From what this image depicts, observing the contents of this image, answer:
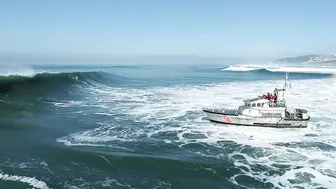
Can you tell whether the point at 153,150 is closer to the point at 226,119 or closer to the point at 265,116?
the point at 226,119

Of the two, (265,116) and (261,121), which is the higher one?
(265,116)

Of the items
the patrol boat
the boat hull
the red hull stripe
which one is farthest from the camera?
the red hull stripe

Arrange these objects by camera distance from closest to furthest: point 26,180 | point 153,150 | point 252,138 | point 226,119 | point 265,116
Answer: point 26,180 < point 153,150 < point 252,138 < point 265,116 < point 226,119

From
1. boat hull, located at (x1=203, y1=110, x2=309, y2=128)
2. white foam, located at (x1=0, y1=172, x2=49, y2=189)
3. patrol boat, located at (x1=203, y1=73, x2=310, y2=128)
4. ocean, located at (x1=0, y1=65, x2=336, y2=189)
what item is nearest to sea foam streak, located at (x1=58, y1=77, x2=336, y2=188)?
ocean, located at (x1=0, y1=65, x2=336, y2=189)

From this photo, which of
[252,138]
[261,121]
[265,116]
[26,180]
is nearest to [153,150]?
[252,138]

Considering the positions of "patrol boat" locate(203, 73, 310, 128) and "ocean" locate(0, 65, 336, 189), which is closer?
"ocean" locate(0, 65, 336, 189)

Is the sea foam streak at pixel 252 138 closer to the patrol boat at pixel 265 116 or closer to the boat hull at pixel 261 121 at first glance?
the boat hull at pixel 261 121

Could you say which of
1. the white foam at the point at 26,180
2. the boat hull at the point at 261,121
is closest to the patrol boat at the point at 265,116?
the boat hull at the point at 261,121

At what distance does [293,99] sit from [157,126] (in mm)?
26187

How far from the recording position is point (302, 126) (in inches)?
1212

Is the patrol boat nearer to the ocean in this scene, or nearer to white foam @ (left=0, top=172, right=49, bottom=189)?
the ocean

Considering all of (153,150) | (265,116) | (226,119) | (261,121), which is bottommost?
(153,150)

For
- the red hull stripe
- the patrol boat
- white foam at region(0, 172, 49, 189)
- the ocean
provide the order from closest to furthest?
white foam at region(0, 172, 49, 189)
the ocean
the patrol boat
the red hull stripe

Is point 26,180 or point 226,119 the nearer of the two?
point 26,180
